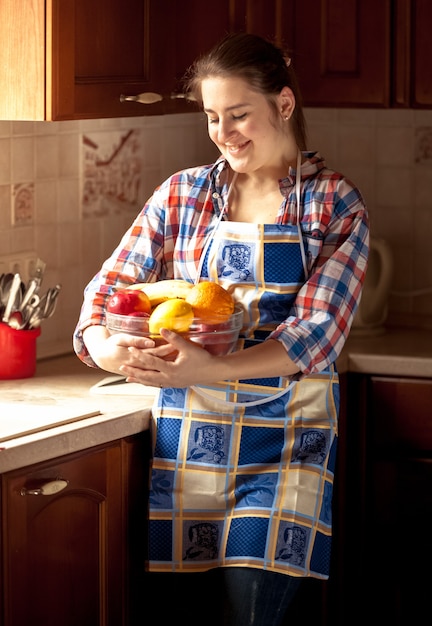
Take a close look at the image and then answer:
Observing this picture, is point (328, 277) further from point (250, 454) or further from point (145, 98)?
point (145, 98)

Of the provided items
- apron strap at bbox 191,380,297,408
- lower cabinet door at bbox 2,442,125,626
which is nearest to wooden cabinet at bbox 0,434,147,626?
lower cabinet door at bbox 2,442,125,626

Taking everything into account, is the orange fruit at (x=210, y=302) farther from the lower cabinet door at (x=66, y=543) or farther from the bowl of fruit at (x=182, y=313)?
the lower cabinet door at (x=66, y=543)

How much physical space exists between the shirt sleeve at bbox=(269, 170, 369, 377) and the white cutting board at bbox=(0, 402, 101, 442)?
0.41m

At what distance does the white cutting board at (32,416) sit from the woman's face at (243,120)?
55 cm

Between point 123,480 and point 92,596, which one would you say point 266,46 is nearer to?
point 123,480

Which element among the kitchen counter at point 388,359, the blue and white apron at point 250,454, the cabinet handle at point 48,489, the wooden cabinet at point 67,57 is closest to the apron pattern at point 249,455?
the blue and white apron at point 250,454

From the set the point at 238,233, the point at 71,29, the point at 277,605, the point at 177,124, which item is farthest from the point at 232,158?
the point at 177,124

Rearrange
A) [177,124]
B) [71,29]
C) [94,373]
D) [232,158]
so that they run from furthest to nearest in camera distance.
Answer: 1. [177,124]
2. [94,373]
3. [71,29]
4. [232,158]

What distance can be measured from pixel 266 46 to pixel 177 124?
111 centimetres

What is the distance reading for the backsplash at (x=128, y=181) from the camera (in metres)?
2.85

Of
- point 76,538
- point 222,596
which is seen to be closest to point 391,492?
point 222,596

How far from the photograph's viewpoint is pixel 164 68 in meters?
2.74

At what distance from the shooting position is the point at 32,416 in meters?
2.27

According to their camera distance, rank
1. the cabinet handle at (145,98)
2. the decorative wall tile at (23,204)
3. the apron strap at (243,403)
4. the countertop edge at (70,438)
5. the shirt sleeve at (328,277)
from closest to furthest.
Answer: the countertop edge at (70,438)
the shirt sleeve at (328,277)
the apron strap at (243,403)
the cabinet handle at (145,98)
the decorative wall tile at (23,204)
